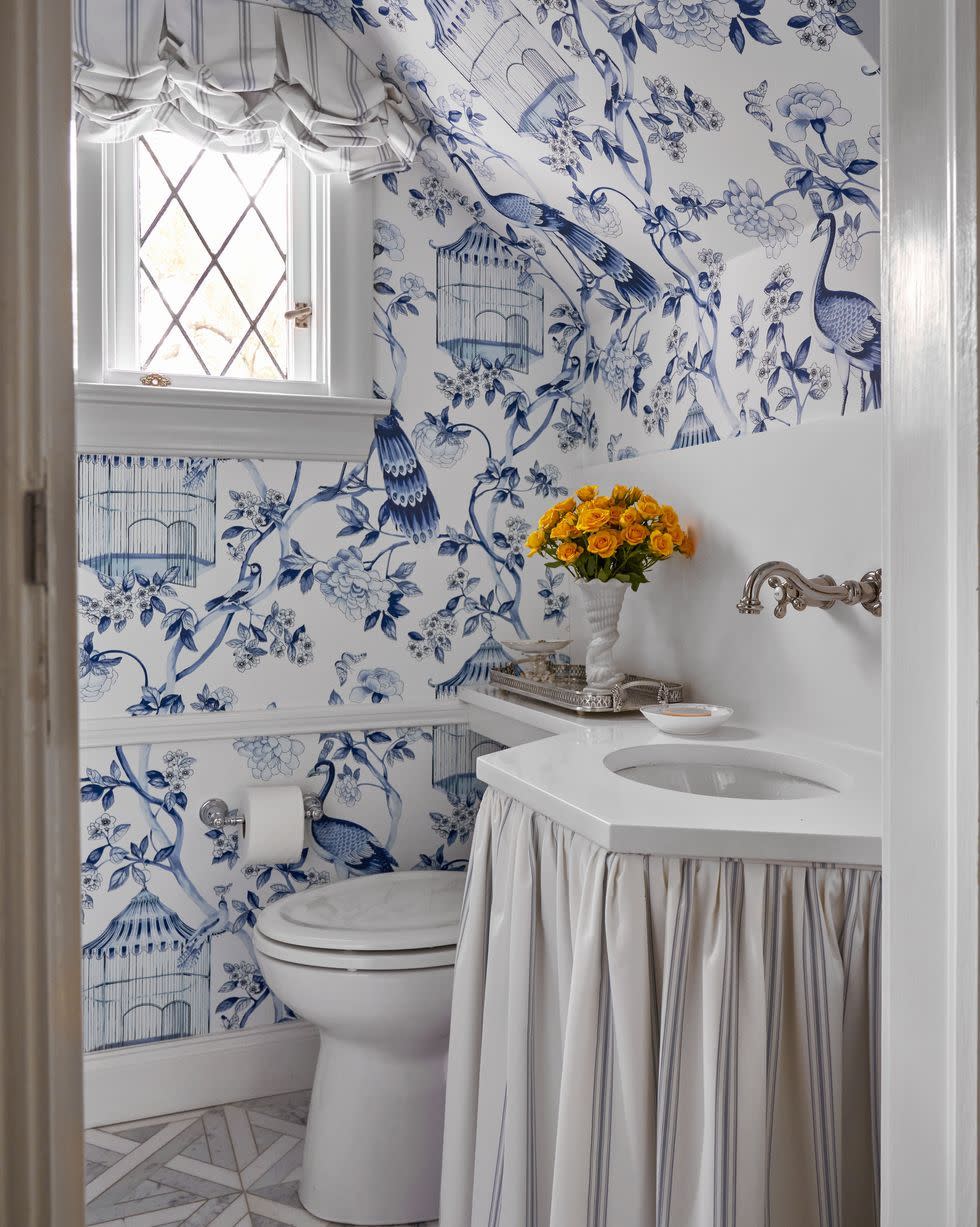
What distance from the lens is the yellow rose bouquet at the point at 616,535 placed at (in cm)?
189

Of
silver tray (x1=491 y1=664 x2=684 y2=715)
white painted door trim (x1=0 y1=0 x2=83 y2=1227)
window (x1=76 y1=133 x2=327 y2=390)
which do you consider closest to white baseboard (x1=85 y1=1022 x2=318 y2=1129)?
silver tray (x1=491 y1=664 x2=684 y2=715)

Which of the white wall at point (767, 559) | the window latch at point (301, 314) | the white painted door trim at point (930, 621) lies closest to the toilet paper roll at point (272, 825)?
the white wall at point (767, 559)

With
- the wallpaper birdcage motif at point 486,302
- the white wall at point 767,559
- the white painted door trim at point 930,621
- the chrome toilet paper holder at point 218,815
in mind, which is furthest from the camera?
the wallpaper birdcage motif at point 486,302

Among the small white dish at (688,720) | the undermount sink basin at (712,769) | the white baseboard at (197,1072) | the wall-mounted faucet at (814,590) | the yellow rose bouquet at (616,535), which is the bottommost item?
the white baseboard at (197,1072)

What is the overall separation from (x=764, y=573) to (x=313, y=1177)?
1.29m

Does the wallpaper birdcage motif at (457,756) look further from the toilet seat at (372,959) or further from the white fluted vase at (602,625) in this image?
the toilet seat at (372,959)

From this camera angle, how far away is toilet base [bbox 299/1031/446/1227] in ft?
5.74

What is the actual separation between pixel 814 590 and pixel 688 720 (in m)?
0.31

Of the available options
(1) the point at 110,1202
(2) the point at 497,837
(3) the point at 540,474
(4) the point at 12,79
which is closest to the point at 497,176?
(3) the point at 540,474

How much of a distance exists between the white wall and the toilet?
679 millimetres

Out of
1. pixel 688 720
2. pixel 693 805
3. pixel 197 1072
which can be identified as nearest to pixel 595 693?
pixel 688 720

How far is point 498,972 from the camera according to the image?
1.42 meters

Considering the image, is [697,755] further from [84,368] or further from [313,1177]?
[84,368]

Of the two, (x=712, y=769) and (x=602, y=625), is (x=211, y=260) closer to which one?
(x=602, y=625)
